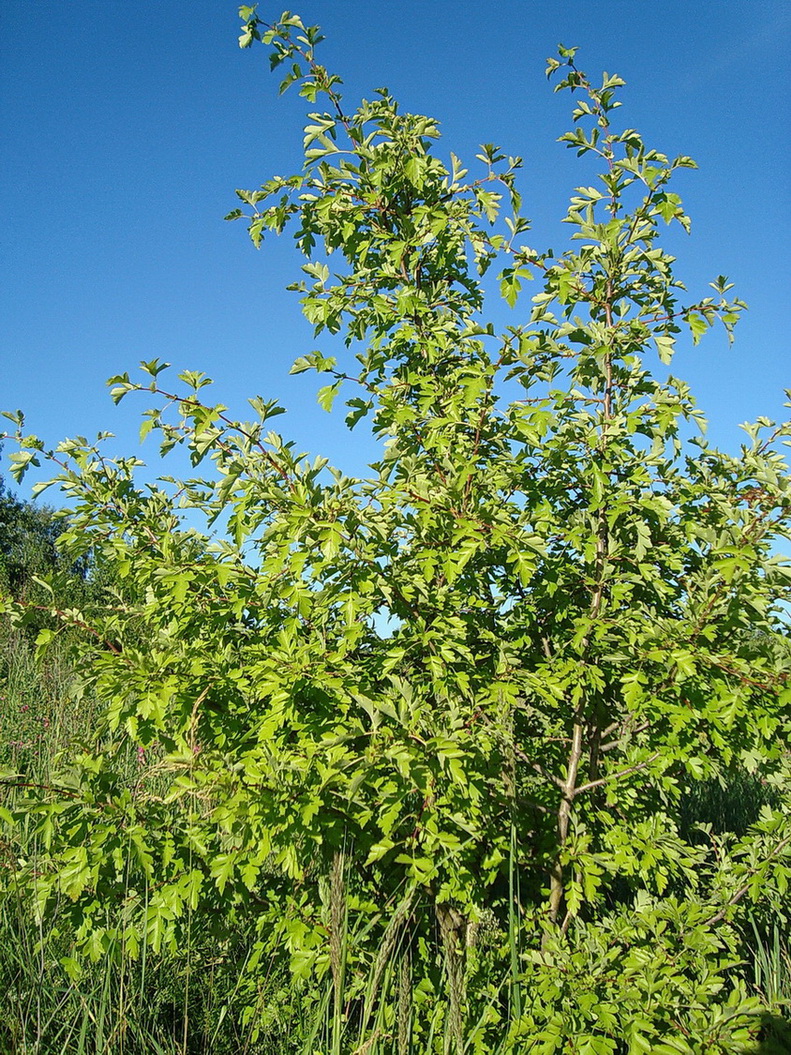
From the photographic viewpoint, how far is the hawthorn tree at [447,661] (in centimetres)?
215

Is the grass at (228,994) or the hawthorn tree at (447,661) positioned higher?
A: the hawthorn tree at (447,661)

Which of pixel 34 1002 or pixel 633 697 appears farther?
pixel 34 1002

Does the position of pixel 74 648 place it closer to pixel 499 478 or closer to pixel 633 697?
pixel 499 478

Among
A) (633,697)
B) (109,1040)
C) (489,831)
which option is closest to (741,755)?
(633,697)

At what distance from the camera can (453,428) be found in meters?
2.62

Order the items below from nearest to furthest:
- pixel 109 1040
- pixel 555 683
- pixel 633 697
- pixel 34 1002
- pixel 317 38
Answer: pixel 109 1040 → pixel 633 697 → pixel 555 683 → pixel 34 1002 → pixel 317 38

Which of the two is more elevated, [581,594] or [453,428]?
[453,428]

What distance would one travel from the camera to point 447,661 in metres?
2.42

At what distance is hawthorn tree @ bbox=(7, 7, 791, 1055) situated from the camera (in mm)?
2152

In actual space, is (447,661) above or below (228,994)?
above

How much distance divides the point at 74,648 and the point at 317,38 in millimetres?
2592

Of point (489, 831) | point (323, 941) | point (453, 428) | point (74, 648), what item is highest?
point (453, 428)

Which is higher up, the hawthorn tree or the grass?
the hawthorn tree

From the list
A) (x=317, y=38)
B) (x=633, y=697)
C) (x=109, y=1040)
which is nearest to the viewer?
(x=109, y=1040)
